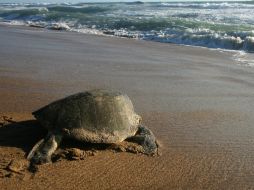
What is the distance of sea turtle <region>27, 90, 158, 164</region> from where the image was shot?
4.13m

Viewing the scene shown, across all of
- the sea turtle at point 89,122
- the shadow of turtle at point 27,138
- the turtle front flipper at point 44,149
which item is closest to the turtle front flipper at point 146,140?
the sea turtle at point 89,122

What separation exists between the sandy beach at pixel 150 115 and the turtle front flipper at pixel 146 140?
0.35 ft

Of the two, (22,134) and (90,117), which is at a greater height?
(90,117)

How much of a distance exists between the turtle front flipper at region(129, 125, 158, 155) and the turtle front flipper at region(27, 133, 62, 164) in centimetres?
93

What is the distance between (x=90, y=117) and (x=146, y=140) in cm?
69

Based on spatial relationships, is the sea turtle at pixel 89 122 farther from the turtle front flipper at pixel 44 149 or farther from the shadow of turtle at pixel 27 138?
the shadow of turtle at pixel 27 138

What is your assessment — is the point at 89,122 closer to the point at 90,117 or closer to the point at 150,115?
the point at 90,117

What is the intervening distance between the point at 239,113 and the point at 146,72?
11.1 feet

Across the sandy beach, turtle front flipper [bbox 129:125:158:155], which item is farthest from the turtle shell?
the sandy beach

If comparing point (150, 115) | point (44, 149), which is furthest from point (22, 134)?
point (150, 115)

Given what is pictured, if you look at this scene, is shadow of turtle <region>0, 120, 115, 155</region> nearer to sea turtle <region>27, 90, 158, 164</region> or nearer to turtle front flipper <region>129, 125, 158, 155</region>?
sea turtle <region>27, 90, 158, 164</region>

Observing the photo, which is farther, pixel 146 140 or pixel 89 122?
pixel 146 140

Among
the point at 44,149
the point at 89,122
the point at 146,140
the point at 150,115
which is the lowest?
the point at 150,115

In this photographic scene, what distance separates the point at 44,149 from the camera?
4012 mm
